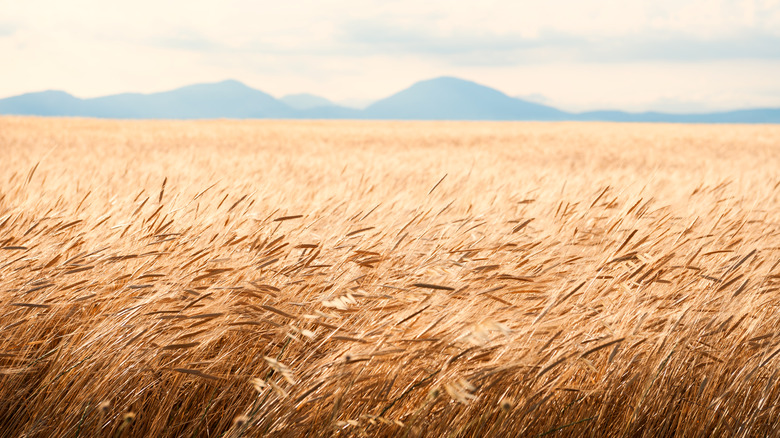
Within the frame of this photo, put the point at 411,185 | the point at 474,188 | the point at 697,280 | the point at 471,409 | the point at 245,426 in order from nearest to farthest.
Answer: the point at 245,426, the point at 471,409, the point at 697,280, the point at 474,188, the point at 411,185

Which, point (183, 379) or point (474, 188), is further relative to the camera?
point (474, 188)

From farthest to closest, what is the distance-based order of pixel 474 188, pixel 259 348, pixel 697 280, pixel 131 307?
pixel 474 188
pixel 697 280
pixel 259 348
pixel 131 307

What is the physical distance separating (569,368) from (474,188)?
13.7 feet

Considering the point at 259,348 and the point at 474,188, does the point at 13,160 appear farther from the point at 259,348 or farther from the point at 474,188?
the point at 259,348

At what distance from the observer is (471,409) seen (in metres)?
1.52

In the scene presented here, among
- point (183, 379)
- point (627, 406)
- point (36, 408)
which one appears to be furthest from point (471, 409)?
point (36, 408)

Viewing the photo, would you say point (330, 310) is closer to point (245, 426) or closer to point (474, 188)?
point (245, 426)

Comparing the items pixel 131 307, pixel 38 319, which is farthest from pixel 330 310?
pixel 38 319

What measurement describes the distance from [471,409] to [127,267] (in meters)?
1.43

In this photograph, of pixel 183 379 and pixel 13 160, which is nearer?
pixel 183 379

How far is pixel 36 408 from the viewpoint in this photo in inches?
57.7

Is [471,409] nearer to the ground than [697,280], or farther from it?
nearer to the ground

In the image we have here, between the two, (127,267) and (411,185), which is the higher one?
(127,267)

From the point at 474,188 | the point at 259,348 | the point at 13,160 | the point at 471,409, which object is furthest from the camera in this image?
the point at 13,160
